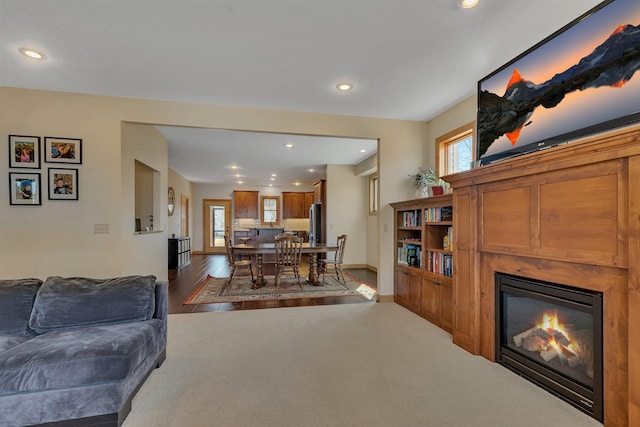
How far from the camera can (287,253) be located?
4.97m

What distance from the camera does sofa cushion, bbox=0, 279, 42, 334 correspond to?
1995 millimetres

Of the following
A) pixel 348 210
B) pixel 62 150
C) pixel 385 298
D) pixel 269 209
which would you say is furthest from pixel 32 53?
pixel 269 209

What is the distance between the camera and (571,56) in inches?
75.8

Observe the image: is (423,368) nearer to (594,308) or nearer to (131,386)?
(594,308)

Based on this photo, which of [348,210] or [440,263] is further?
[348,210]

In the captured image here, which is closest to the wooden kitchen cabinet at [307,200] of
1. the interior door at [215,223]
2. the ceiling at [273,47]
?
the interior door at [215,223]

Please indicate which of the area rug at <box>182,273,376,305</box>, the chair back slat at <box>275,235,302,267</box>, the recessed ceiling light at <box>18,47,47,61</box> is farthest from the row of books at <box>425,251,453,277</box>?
the recessed ceiling light at <box>18,47,47,61</box>

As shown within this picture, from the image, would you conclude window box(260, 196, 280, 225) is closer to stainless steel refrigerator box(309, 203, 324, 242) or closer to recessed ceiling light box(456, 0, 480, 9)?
stainless steel refrigerator box(309, 203, 324, 242)

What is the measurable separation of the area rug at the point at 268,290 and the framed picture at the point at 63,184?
201 centimetres

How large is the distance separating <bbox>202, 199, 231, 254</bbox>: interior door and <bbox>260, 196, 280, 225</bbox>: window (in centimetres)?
127

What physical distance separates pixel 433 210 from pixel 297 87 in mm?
2157

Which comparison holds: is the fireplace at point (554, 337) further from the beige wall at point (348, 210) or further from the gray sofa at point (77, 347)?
the beige wall at point (348, 210)

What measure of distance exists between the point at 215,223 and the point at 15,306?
9130 millimetres

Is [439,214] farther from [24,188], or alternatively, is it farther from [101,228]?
[24,188]
